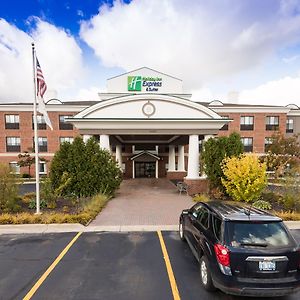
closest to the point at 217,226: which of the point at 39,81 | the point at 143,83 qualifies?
the point at 39,81

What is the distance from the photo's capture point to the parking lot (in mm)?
4922

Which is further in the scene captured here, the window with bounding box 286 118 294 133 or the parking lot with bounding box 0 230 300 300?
the window with bounding box 286 118 294 133

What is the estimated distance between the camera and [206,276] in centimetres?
495

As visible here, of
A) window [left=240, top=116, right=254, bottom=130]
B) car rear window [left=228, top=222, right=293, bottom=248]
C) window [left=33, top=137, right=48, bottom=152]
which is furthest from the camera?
window [left=240, top=116, right=254, bottom=130]

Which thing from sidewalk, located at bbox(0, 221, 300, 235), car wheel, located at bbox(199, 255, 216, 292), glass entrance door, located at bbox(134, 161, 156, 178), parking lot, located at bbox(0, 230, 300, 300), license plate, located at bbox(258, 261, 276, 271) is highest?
license plate, located at bbox(258, 261, 276, 271)

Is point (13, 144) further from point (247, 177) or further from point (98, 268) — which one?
point (98, 268)

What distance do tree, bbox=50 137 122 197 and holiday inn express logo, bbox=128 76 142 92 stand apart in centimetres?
1540

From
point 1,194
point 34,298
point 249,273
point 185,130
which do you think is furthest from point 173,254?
point 185,130

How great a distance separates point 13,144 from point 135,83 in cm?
1996

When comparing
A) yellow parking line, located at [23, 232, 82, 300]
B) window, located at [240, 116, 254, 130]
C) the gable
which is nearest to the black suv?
yellow parking line, located at [23, 232, 82, 300]

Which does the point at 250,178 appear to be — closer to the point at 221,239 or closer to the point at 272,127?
the point at 221,239

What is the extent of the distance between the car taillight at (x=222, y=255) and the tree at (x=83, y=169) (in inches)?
448

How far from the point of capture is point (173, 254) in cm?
682

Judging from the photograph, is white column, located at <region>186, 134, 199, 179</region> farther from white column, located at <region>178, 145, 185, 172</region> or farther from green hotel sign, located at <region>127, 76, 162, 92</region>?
green hotel sign, located at <region>127, 76, 162, 92</region>
